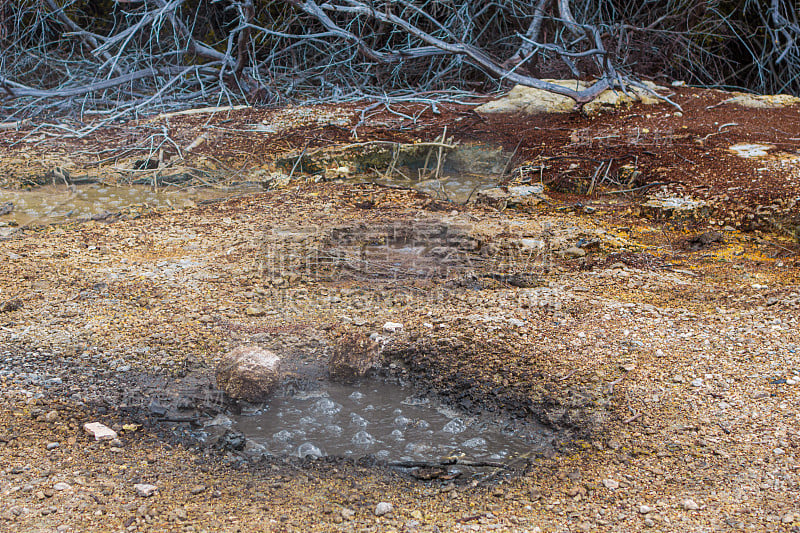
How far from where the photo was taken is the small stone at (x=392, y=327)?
8.59ft

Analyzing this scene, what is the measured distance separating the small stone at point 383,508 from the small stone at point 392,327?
0.95 m

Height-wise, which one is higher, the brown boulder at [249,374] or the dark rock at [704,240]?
the dark rock at [704,240]

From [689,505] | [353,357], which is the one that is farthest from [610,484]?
[353,357]

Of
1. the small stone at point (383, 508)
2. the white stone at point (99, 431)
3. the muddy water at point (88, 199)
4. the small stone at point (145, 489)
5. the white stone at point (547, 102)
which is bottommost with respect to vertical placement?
the muddy water at point (88, 199)

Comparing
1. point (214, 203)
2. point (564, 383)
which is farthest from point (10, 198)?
point (564, 383)

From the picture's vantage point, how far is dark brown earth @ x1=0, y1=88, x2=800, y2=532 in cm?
173

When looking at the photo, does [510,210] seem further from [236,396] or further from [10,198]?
[10,198]

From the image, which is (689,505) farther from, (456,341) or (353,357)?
(353,357)

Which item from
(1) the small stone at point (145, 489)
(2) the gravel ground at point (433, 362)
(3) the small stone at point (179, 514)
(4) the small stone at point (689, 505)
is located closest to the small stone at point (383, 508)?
(2) the gravel ground at point (433, 362)

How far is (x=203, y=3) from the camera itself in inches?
283

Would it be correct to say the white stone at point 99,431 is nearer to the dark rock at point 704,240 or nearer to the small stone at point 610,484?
the small stone at point 610,484

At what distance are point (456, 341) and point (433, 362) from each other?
0.15m

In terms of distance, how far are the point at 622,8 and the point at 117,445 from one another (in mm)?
6914

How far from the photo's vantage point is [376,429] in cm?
211
